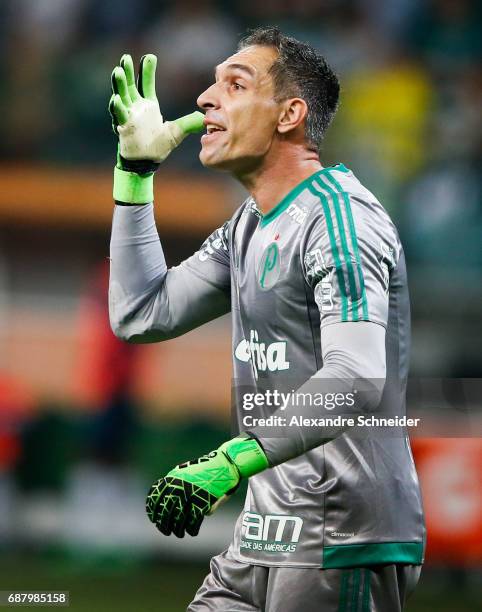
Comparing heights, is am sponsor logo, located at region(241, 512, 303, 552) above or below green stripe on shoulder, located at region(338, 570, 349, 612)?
above

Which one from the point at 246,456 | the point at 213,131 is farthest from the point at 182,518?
the point at 213,131

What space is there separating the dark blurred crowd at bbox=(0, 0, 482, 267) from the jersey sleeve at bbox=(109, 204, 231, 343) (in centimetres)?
597

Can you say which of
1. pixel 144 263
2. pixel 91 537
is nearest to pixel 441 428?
pixel 91 537

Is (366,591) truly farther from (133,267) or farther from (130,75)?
(130,75)

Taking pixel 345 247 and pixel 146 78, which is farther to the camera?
pixel 146 78

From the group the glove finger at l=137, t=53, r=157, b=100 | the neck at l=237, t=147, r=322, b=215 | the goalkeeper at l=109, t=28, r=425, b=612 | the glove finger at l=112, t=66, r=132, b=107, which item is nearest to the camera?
the goalkeeper at l=109, t=28, r=425, b=612

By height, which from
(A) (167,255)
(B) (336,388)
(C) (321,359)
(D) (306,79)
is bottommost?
(B) (336,388)

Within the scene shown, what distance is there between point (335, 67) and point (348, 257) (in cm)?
803

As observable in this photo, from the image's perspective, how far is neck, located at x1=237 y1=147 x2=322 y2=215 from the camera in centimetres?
→ 304

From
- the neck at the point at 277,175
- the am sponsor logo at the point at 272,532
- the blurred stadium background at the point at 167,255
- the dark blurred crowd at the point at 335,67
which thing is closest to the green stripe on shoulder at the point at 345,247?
the neck at the point at 277,175

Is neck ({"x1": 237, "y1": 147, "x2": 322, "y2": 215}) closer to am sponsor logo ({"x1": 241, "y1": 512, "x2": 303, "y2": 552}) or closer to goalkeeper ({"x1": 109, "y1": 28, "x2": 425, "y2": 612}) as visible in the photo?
goalkeeper ({"x1": 109, "y1": 28, "x2": 425, "y2": 612})

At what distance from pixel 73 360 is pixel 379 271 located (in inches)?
270

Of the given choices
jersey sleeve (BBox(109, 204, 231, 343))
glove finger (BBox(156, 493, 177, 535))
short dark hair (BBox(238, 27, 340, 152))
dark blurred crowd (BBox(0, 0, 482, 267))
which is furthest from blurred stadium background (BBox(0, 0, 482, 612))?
glove finger (BBox(156, 493, 177, 535))

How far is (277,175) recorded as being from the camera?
3.05 meters
